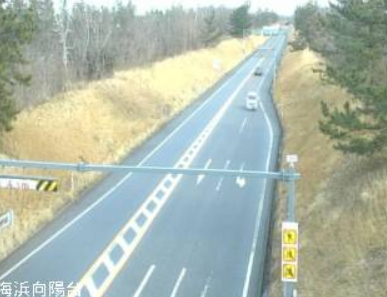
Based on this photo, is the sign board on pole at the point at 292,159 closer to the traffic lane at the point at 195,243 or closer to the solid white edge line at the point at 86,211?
the traffic lane at the point at 195,243

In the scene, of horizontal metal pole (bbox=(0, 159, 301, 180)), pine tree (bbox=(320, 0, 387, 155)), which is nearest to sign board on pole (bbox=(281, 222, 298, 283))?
horizontal metal pole (bbox=(0, 159, 301, 180))

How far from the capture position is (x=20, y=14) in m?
30.8

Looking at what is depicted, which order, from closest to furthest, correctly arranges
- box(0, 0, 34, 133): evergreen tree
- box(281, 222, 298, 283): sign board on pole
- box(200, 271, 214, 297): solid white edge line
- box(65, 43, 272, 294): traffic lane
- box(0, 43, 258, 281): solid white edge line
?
1. box(281, 222, 298, 283): sign board on pole
2. box(200, 271, 214, 297): solid white edge line
3. box(65, 43, 272, 294): traffic lane
4. box(0, 43, 258, 281): solid white edge line
5. box(0, 0, 34, 133): evergreen tree

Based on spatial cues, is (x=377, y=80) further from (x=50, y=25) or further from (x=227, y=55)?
(x=227, y=55)

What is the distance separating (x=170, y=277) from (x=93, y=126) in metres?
22.2

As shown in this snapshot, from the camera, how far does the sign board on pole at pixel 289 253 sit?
1537 cm

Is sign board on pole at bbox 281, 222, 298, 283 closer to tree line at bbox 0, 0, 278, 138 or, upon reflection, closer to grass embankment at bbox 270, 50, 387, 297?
grass embankment at bbox 270, 50, 387, 297

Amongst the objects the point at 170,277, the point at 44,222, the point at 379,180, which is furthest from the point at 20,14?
the point at 379,180

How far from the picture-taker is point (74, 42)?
7144 centimetres

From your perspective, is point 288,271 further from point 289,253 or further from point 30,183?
point 30,183

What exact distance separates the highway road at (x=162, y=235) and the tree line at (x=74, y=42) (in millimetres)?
6851

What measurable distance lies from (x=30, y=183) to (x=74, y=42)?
57527 millimetres

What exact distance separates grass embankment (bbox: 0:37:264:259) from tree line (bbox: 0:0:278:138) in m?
2.42

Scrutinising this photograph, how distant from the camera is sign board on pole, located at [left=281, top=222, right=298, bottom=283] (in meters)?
15.4
